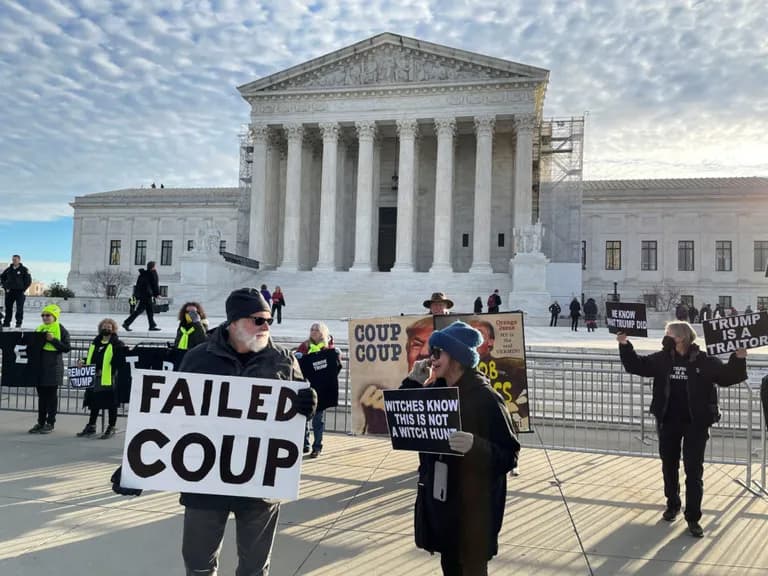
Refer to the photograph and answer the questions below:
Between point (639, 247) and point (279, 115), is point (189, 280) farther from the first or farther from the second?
point (639, 247)

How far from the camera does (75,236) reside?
59094 millimetres

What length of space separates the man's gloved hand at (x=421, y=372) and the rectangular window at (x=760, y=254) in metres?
53.5

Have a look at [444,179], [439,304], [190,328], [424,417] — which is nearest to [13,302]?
[190,328]

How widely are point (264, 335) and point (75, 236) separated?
6478 cm

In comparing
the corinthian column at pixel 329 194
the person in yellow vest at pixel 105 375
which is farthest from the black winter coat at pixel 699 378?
the corinthian column at pixel 329 194

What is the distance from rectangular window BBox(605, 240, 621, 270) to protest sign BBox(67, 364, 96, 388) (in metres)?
48.7

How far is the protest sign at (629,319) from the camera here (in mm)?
6103

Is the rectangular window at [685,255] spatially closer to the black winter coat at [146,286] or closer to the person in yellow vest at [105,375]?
the black winter coat at [146,286]

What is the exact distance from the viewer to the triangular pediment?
115ft

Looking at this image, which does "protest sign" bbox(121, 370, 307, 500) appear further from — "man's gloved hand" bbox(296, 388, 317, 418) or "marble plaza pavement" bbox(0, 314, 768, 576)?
"marble plaza pavement" bbox(0, 314, 768, 576)

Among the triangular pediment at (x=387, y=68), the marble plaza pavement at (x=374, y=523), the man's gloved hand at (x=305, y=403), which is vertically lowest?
the marble plaza pavement at (x=374, y=523)

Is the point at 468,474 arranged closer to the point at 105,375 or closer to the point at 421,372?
the point at 421,372

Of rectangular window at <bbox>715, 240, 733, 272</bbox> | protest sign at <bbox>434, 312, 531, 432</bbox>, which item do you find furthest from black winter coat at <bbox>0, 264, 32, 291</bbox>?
rectangular window at <bbox>715, 240, 733, 272</bbox>

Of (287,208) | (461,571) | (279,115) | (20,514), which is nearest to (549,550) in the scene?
(461,571)
